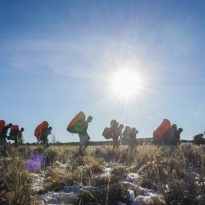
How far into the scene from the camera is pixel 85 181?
5.90m

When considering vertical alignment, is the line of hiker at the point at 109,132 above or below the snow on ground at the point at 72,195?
above

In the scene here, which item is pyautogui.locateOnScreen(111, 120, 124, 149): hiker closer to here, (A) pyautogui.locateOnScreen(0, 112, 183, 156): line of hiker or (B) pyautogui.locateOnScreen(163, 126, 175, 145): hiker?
(A) pyautogui.locateOnScreen(0, 112, 183, 156): line of hiker

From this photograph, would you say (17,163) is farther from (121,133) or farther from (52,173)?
(121,133)

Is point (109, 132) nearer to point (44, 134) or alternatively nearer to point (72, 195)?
point (44, 134)

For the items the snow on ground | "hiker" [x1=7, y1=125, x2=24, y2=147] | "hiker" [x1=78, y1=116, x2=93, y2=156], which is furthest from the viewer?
"hiker" [x1=7, y1=125, x2=24, y2=147]

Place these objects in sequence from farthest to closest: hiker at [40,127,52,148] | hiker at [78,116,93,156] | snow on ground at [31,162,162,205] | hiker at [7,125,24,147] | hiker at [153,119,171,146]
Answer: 1. hiker at [153,119,171,146]
2. hiker at [40,127,52,148]
3. hiker at [7,125,24,147]
4. hiker at [78,116,93,156]
5. snow on ground at [31,162,162,205]

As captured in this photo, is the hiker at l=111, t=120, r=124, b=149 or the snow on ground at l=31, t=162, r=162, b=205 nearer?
the snow on ground at l=31, t=162, r=162, b=205

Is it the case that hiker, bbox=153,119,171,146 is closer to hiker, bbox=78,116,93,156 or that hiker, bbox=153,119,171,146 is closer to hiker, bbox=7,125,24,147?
hiker, bbox=78,116,93,156

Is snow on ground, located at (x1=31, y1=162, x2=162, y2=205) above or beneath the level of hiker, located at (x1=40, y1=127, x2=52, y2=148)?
beneath

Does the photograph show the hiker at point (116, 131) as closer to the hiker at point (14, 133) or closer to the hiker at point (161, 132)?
the hiker at point (161, 132)

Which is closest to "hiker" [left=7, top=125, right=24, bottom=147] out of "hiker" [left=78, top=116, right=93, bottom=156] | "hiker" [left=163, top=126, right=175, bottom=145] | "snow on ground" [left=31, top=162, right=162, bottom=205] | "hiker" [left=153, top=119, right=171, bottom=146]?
"hiker" [left=78, top=116, right=93, bottom=156]

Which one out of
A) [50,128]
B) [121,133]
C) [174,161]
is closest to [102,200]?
[174,161]

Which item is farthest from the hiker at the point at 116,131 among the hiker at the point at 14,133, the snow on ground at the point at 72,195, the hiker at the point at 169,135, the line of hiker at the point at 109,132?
the snow on ground at the point at 72,195

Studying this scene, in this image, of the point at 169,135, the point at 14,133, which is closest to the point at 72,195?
the point at 14,133
